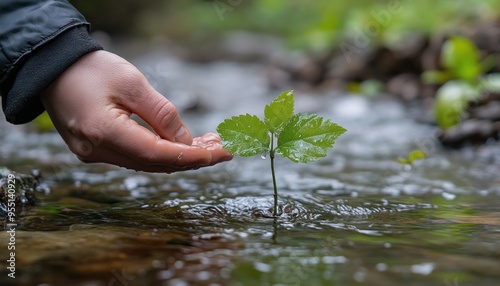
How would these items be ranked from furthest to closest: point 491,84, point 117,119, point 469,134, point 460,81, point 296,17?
point 296,17 < point 460,81 < point 491,84 < point 469,134 < point 117,119

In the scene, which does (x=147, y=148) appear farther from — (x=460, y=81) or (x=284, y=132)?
(x=460, y=81)

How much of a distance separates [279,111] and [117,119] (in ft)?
1.28

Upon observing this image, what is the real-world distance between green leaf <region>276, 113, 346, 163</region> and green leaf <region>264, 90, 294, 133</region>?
2 centimetres

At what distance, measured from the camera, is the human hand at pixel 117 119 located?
4.25ft

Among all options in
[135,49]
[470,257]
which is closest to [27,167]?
[470,257]

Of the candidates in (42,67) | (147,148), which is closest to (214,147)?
Answer: (147,148)

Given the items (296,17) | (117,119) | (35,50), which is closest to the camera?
(117,119)

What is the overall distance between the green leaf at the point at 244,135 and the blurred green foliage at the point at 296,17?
3216 millimetres

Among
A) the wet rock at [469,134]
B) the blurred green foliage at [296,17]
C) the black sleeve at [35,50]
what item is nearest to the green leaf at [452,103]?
the wet rock at [469,134]

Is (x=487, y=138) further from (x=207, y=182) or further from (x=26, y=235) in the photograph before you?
(x=26, y=235)

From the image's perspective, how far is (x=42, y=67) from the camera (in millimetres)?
1379

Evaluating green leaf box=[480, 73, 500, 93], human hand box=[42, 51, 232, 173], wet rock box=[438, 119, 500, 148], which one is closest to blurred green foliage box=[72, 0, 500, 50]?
green leaf box=[480, 73, 500, 93]

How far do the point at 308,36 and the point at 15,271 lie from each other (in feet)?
20.5

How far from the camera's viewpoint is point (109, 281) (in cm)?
89
